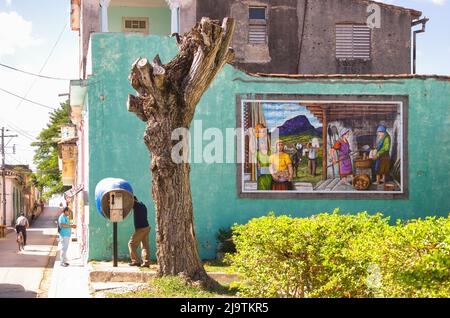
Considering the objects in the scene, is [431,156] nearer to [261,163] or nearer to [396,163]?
[396,163]

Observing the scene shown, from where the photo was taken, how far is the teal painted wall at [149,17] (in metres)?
27.3

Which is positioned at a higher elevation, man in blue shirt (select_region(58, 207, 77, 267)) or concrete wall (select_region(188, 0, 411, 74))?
concrete wall (select_region(188, 0, 411, 74))

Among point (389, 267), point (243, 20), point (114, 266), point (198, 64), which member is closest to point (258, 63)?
point (243, 20)

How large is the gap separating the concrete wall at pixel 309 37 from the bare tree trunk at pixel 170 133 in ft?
45.7

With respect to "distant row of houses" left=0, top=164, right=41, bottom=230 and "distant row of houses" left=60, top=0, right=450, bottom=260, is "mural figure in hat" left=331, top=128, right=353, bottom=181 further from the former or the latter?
"distant row of houses" left=0, top=164, right=41, bottom=230

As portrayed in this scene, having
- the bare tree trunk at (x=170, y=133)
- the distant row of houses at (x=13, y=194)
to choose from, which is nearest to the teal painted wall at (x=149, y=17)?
the bare tree trunk at (x=170, y=133)

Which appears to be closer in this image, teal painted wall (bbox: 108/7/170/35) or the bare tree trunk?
the bare tree trunk

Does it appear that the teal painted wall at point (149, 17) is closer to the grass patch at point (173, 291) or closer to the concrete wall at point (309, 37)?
the concrete wall at point (309, 37)

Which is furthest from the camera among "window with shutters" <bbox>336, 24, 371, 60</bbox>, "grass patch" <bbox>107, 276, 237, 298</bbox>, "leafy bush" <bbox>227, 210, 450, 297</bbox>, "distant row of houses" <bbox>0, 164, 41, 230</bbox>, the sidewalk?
"distant row of houses" <bbox>0, 164, 41, 230</bbox>

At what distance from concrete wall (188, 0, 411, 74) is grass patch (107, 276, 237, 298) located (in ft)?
49.5

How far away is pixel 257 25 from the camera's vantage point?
26.9 m

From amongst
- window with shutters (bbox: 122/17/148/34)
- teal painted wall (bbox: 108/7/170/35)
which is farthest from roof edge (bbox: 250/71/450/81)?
window with shutters (bbox: 122/17/148/34)

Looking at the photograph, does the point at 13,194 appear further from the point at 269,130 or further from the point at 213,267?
the point at 213,267

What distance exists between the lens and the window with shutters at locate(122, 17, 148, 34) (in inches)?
1076
